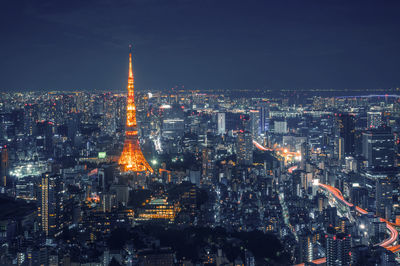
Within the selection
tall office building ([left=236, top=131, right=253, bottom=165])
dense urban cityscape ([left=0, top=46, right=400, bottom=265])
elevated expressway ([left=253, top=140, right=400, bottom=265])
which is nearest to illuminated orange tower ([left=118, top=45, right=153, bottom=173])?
dense urban cityscape ([left=0, top=46, right=400, bottom=265])

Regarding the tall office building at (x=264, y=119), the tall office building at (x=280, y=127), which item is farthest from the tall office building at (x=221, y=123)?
the tall office building at (x=280, y=127)

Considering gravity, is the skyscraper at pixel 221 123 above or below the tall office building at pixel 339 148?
above

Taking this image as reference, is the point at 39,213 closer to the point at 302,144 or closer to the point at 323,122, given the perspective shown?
the point at 302,144

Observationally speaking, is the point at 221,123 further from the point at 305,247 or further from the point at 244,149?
the point at 305,247

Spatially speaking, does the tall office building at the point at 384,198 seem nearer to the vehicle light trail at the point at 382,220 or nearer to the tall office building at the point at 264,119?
the vehicle light trail at the point at 382,220

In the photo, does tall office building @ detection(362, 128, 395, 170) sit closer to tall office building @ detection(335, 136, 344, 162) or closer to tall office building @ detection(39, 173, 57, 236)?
tall office building @ detection(335, 136, 344, 162)

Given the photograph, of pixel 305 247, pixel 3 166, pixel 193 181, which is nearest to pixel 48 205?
pixel 3 166
